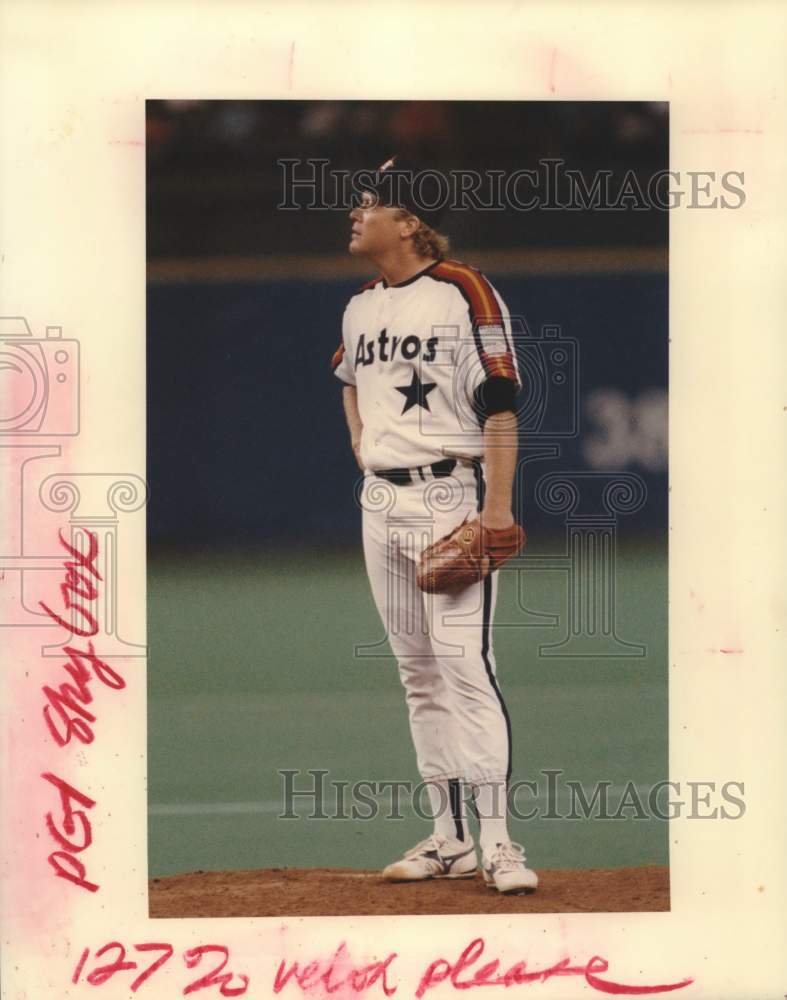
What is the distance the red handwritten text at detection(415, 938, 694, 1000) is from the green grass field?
27cm

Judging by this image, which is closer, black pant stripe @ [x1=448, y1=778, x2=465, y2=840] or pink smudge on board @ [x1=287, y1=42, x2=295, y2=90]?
pink smudge on board @ [x1=287, y1=42, x2=295, y2=90]

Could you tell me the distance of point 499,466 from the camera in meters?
4.38

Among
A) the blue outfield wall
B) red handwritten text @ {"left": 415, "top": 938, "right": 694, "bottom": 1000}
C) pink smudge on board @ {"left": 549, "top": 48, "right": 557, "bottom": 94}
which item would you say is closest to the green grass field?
the blue outfield wall

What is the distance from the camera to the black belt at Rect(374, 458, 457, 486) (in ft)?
14.4

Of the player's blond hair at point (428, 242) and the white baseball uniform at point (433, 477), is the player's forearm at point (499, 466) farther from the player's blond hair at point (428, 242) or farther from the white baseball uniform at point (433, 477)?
the player's blond hair at point (428, 242)

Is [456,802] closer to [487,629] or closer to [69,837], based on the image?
[487,629]

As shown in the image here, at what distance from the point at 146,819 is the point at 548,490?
138 centimetres

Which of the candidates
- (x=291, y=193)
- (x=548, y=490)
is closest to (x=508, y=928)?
(x=548, y=490)

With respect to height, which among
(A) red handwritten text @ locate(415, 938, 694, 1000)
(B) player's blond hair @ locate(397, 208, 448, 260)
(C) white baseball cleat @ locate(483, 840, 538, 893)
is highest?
(B) player's blond hair @ locate(397, 208, 448, 260)

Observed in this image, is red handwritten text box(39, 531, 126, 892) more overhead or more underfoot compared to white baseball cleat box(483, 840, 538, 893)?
more overhead

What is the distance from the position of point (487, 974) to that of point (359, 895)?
394 mm

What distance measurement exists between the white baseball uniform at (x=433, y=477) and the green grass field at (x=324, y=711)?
5 cm

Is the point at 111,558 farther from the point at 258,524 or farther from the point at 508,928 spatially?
the point at 508,928

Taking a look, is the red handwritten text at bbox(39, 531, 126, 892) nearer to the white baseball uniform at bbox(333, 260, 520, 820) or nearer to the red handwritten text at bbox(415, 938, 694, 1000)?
the white baseball uniform at bbox(333, 260, 520, 820)
